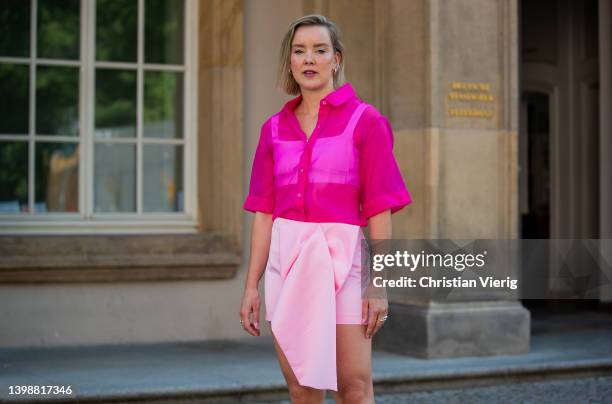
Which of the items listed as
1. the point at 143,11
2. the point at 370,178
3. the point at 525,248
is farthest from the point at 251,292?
the point at 525,248

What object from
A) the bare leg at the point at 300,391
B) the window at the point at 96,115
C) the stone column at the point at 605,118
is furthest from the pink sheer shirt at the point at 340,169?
the stone column at the point at 605,118

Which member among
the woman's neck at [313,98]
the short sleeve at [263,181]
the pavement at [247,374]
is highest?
the woman's neck at [313,98]

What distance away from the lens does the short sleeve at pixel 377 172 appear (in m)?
3.14

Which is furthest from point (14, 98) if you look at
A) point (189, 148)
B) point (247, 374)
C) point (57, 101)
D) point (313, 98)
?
point (313, 98)

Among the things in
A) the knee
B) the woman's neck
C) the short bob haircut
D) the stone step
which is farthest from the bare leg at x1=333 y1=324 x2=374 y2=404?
the stone step

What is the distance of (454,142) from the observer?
23.3 feet

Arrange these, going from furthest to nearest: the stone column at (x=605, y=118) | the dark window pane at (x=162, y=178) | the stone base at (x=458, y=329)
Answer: the stone column at (x=605, y=118) < the dark window pane at (x=162, y=178) < the stone base at (x=458, y=329)

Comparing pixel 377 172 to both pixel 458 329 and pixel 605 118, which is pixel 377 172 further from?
pixel 605 118

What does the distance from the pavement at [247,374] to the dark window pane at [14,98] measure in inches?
68.8

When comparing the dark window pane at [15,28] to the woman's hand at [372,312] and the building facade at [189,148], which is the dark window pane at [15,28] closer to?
the building facade at [189,148]

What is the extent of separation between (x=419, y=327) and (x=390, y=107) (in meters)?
1.65

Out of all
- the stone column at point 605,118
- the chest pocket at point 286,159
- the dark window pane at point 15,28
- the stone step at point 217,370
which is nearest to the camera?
the chest pocket at point 286,159

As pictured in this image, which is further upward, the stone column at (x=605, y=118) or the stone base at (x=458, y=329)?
the stone column at (x=605, y=118)

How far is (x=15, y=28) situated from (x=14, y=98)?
0.55 metres
